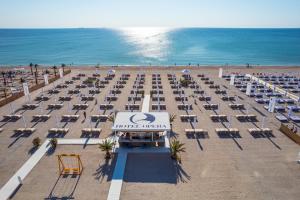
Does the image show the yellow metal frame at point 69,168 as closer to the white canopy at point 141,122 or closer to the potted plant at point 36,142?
the white canopy at point 141,122

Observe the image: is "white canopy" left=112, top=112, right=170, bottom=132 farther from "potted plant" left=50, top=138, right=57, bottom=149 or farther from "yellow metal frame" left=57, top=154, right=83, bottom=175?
"potted plant" left=50, top=138, right=57, bottom=149

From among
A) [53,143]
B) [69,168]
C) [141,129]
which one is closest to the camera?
[69,168]

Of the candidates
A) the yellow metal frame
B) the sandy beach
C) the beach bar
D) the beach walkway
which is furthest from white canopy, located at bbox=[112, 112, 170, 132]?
the beach walkway

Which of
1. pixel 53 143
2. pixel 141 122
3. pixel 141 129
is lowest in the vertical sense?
pixel 53 143

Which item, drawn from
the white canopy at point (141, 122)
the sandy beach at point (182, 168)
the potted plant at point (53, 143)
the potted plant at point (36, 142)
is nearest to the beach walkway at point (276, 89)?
the sandy beach at point (182, 168)

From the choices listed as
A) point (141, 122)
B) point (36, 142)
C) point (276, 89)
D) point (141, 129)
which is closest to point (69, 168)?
point (36, 142)

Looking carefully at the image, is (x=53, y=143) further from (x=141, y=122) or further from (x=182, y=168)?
(x=182, y=168)

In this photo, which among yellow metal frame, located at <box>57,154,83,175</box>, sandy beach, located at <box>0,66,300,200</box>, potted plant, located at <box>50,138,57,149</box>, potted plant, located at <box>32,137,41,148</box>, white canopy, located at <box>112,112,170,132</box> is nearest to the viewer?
sandy beach, located at <box>0,66,300,200</box>

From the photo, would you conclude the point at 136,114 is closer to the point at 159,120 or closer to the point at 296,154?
the point at 159,120

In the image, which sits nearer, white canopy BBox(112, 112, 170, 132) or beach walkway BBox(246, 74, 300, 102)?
white canopy BBox(112, 112, 170, 132)
